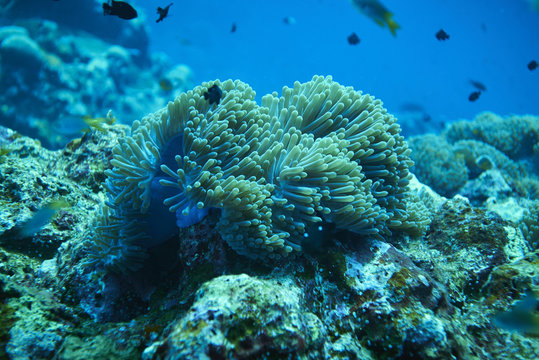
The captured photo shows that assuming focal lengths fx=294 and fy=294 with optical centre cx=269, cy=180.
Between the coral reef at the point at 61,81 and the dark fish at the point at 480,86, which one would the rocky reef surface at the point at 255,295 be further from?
the dark fish at the point at 480,86

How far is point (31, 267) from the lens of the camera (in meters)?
3.07

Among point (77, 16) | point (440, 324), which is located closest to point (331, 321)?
point (440, 324)

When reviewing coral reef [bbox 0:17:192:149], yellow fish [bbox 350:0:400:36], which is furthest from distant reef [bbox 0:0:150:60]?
yellow fish [bbox 350:0:400:36]

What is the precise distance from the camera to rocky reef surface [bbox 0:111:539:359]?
71.9 inches

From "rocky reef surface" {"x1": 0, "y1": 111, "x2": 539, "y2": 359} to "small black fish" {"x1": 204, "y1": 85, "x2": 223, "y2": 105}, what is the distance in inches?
43.7

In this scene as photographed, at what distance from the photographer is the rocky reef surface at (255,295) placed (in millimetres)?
1826

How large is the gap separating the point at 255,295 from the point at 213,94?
70.7 inches

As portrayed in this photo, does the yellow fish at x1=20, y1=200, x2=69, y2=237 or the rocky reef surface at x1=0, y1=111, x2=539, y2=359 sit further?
the yellow fish at x1=20, y1=200, x2=69, y2=237

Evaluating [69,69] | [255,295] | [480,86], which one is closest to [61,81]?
[69,69]

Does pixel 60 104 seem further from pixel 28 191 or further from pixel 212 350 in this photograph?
pixel 212 350

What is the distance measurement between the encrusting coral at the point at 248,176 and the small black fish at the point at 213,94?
6cm

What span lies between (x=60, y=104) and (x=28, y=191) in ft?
41.7

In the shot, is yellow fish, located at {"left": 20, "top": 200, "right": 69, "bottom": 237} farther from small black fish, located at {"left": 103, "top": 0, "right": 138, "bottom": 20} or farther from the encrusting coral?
small black fish, located at {"left": 103, "top": 0, "right": 138, "bottom": 20}

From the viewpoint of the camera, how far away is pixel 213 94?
2715 mm
